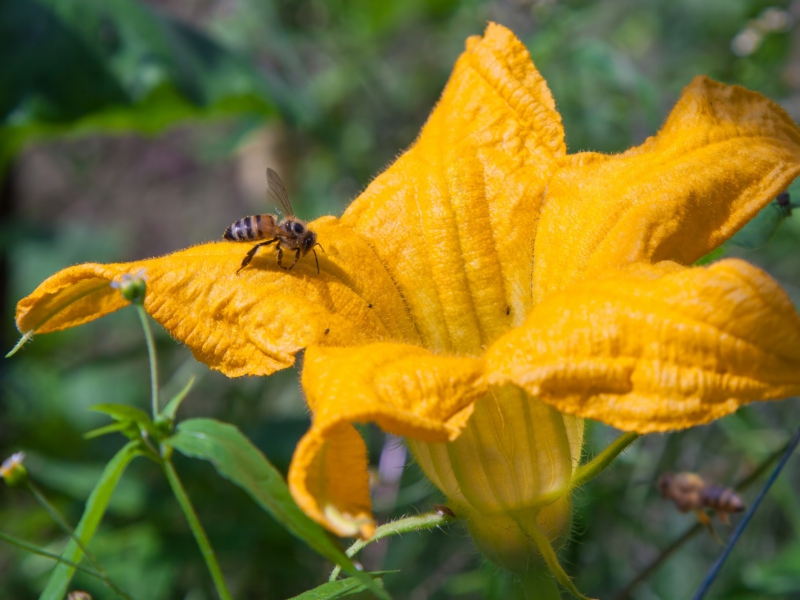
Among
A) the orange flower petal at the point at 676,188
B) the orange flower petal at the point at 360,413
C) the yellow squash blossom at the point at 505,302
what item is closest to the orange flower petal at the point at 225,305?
the yellow squash blossom at the point at 505,302

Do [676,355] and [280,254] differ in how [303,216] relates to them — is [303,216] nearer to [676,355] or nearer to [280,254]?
[280,254]

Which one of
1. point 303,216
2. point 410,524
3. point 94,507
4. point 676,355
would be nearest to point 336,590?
point 410,524

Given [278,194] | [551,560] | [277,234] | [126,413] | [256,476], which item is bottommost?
[551,560]

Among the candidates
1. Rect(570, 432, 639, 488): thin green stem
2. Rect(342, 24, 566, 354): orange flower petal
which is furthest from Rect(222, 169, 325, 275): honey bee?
Rect(570, 432, 639, 488): thin green stem

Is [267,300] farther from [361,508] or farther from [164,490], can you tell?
[164,490]

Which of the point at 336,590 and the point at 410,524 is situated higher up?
the point at 410,524

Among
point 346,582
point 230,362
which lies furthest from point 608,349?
point 230,362

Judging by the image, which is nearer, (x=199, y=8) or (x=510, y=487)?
(x=510, y=487)
